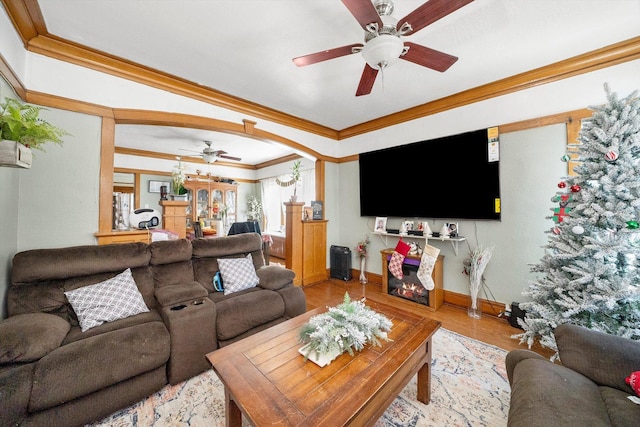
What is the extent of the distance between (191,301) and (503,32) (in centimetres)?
341

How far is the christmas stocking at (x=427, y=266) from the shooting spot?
9.93 ft

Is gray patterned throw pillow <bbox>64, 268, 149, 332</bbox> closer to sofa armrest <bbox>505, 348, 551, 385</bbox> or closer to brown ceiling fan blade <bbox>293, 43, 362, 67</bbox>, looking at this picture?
brown ceiling fan blade <bbox>293, 43, 362, 67</bbox>

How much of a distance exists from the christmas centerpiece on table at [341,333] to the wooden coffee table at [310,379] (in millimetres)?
40

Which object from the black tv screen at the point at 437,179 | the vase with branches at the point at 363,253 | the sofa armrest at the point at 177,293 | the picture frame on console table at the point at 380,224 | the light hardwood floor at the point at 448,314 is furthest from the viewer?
the vase with branches at the point at 363,253

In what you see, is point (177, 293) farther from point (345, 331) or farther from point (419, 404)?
point (419, 404)

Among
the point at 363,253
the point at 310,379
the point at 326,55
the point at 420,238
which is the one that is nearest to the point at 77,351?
the point at 310,379

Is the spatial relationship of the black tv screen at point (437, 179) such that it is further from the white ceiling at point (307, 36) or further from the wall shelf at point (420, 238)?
the white ceiling at point (307, 36)

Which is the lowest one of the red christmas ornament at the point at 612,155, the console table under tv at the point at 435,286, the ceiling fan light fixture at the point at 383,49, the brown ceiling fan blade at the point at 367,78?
the console table under tv at the point at 435,286

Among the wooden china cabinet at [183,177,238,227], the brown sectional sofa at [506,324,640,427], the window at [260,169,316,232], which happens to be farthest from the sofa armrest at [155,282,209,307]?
the wooden china cabinet at [183,177,238,227]

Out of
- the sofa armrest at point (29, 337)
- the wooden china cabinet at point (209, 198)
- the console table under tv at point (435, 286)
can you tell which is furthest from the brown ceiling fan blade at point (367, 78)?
the wooden china cabinet at point (209, 198)

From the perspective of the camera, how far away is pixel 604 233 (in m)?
1.72

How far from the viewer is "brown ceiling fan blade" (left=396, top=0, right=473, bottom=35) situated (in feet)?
4.29

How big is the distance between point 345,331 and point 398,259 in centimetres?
219

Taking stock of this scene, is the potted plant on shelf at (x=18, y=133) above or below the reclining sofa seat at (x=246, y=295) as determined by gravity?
above
